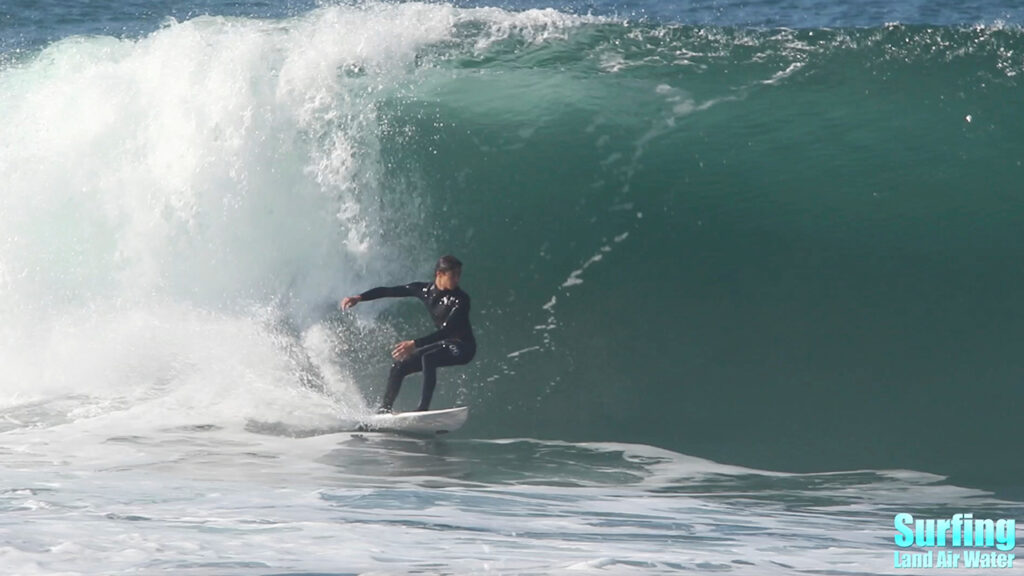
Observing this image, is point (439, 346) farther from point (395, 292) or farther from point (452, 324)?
point (395, 292)

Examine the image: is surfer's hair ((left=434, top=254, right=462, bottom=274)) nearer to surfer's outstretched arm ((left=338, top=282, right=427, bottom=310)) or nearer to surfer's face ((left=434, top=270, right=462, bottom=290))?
surfer's face ((left=434, top=270, right=462, bottom=290))

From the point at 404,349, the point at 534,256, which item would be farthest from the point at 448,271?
the point at 534,256

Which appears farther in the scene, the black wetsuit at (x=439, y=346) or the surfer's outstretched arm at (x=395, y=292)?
the surfer's outstretched arm at (x=395, y=292)

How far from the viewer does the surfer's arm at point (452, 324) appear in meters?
7.47

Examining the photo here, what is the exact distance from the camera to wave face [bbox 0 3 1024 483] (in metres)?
7.89

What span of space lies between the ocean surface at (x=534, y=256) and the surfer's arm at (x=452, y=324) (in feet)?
2.28

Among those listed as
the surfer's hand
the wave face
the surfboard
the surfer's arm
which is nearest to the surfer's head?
the surfer's arm

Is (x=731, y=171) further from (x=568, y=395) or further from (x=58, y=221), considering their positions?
(x=58, y=221)

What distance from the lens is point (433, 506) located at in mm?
5738

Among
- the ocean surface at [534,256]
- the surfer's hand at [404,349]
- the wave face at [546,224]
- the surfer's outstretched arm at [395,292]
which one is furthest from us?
the wave face at [546,224]

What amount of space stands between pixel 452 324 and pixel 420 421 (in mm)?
645

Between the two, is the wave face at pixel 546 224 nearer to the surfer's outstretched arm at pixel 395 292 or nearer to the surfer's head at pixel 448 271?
the surfer's outstretched arm at pixel 395 292

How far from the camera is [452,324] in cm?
748

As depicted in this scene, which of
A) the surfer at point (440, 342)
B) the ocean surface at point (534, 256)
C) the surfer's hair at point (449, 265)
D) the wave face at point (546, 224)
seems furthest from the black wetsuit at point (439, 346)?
the wave face at point (546, 224)
